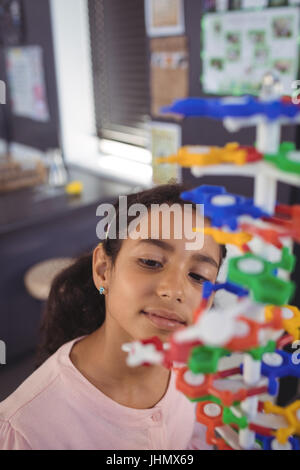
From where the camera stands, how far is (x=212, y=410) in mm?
407

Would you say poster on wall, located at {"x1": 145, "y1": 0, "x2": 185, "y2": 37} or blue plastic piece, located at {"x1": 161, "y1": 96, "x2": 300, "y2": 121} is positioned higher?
poster on wall, located at {"x1": 145, "y1": 0, "x2": 185, "y2": 37}

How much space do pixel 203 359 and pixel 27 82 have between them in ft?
8.25

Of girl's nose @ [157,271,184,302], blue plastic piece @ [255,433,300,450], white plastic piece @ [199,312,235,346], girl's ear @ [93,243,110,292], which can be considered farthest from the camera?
girl's ear @ [93,243,110,292]

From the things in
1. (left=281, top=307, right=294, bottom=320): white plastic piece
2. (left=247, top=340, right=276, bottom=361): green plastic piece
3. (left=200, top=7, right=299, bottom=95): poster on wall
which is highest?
(left=200, top=7, right=299, bottom=95): poster on wall

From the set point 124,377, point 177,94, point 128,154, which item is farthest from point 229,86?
point 124,377

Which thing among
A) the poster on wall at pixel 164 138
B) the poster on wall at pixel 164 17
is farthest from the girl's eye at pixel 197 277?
the poster on wall at pixel 164 17

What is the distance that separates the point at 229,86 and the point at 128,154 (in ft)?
2.80

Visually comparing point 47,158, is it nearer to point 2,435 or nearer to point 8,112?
point 8,112

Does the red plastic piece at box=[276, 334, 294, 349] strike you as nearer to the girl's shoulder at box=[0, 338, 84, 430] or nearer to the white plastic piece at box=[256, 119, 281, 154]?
the white plastic piece at box=[256, 119, 281, 154]

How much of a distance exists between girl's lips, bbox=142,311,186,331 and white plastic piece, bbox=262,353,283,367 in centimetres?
13

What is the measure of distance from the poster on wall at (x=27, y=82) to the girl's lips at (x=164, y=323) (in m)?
2.15

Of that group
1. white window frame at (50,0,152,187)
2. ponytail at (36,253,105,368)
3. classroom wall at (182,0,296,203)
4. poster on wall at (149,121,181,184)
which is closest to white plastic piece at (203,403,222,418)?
ponytail at (36,253,105,368)

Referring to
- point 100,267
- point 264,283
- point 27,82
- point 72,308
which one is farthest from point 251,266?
point 27,82

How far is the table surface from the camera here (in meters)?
1.71
